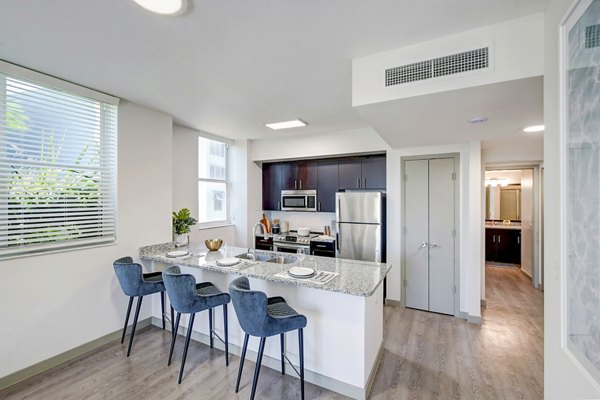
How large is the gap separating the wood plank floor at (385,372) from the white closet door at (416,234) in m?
0.65

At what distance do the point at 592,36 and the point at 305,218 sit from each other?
4.41 metres

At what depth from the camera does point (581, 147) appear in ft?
3.80

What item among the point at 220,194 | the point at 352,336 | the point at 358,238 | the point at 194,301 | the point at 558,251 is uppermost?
the point at 220,194

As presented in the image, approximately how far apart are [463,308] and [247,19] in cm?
403

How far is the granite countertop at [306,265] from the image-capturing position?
2.00 meters

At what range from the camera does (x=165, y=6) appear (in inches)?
59.1

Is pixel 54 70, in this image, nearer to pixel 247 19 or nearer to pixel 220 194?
pixel 247 19

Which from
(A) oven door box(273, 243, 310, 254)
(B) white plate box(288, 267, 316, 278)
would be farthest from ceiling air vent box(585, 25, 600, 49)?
(A) oven door box(273, 243, 310, 254)

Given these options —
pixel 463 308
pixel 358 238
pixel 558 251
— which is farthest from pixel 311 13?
pixel 463 308

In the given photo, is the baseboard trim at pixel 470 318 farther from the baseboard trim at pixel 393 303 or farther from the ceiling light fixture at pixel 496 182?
the ceiling light fixture at pixel 496 182

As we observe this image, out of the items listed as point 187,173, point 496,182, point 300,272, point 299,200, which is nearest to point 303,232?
point 299,200

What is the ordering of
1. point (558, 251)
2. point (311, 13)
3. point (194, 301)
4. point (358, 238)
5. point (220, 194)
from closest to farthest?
point (558, 251) < point (311, 13) < point (194, 301) < point (358, 238) < point (220, 194)

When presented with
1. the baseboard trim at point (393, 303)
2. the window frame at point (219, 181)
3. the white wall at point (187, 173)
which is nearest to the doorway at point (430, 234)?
the baseboard trim at point (393, 303)

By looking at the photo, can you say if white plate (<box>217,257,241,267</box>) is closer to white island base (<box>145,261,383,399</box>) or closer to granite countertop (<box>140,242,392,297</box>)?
granite countertop (<box>140,242,392,297</box>)
